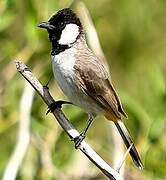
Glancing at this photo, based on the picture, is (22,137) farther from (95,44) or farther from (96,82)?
(95,44)

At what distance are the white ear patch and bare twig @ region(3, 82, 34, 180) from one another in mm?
510

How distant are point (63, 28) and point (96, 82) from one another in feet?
0.94

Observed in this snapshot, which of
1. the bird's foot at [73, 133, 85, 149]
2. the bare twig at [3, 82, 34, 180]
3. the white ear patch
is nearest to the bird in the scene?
the white ear patch

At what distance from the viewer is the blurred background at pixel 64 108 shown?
16.1ft

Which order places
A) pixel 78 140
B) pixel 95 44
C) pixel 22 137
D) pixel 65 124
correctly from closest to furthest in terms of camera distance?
pixel 65 124 < pixel 78 140 < pixel 22 137 < pixel 95 44

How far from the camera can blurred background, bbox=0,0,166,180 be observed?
490 cm

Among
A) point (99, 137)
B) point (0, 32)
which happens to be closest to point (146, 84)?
point (99, 137)

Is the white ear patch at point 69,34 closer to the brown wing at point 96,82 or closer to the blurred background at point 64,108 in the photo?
the brown wing at point 96,82

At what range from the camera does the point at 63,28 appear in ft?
14.6

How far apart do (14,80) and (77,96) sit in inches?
35.9

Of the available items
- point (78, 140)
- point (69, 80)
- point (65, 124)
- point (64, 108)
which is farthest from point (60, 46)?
point (64, 108)

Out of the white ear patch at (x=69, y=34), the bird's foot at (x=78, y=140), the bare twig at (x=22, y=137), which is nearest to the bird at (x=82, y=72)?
the white ear patch at (x=69, y=34)

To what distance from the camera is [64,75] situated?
4.32 meters

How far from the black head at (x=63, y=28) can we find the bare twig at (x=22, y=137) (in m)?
0.48
